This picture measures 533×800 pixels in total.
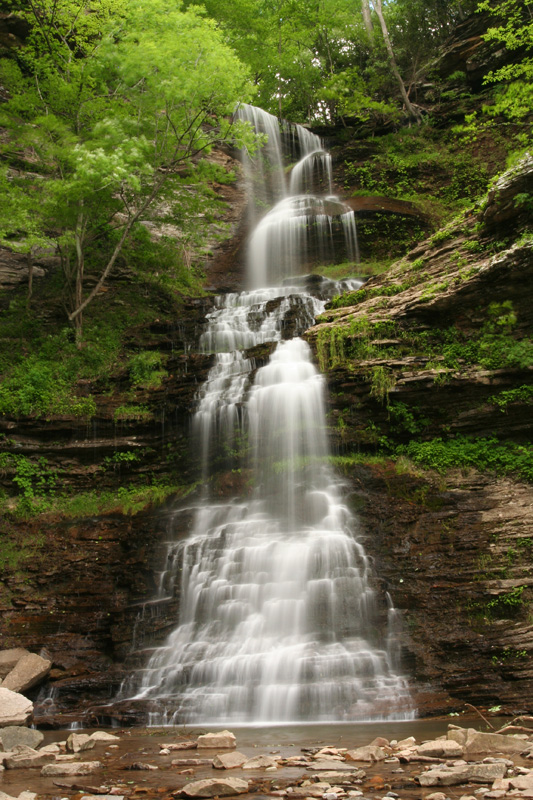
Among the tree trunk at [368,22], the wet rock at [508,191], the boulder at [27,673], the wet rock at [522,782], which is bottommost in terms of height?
the wet rock at [522,782]

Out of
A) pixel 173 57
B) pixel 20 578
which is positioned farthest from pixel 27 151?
pixel 20 578

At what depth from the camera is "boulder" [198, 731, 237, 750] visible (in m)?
6.27

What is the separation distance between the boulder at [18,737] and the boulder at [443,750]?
14.8ft

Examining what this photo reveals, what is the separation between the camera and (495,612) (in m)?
8.74

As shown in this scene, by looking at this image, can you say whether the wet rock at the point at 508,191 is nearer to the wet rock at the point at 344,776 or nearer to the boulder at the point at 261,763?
the wet rock at the point at 344,776

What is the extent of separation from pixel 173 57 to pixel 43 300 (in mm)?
8566

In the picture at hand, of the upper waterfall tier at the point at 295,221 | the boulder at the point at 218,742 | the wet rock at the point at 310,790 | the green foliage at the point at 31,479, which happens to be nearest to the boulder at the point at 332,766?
the wet rock at the point at 310,790

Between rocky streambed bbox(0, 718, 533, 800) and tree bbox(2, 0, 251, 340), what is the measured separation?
1247cm

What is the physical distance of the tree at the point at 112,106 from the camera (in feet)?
50.1

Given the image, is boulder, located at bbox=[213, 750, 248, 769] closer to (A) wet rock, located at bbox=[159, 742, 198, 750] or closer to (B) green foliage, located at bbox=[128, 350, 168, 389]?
(A) wet rock, located at bbox=[159, 742, 198, 750]

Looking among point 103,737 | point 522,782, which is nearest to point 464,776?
point 522,782

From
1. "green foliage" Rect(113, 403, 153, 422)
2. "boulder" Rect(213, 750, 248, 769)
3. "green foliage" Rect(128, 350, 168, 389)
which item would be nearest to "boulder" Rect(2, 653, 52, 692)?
"boulder" Rect(213, 750, 248, 769)

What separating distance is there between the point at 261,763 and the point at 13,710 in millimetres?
4084

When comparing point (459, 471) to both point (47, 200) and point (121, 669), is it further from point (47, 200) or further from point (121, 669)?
point (47, 200)
